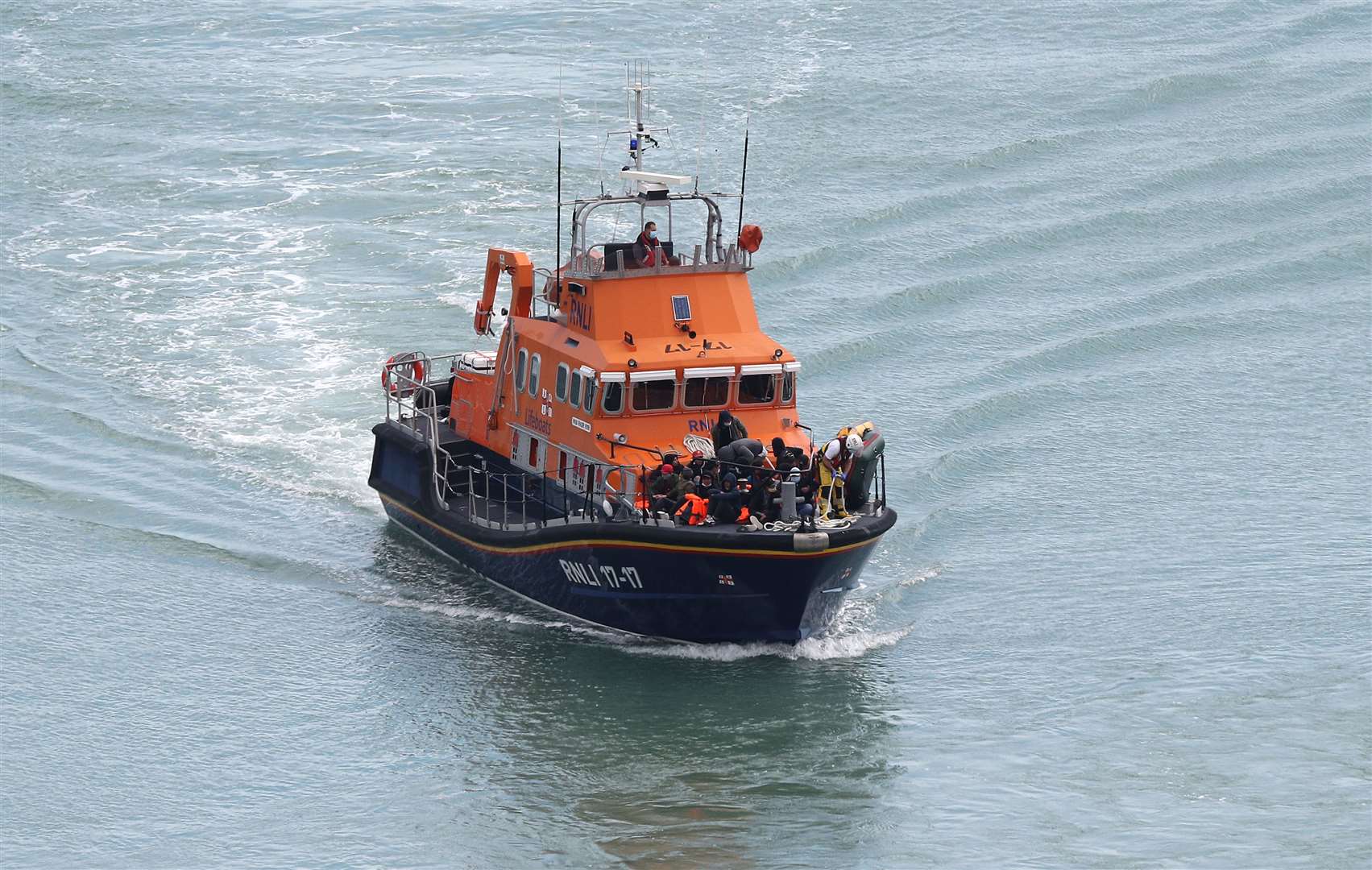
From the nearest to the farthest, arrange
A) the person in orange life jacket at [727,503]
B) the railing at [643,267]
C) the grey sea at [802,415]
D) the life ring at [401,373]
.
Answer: the grey sea at [802,415]
the person in orange life jacket at [727,503]
the railing at [643,267]
the life ring at [401,373]

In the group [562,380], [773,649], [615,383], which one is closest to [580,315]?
[562,380]

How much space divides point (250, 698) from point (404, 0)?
106 feet

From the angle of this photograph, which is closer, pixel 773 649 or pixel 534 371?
pixel 773 649

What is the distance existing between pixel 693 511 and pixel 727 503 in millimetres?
367

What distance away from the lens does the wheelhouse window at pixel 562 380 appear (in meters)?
23.0

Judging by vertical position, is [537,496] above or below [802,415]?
below

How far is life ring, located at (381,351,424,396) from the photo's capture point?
87.4 ft

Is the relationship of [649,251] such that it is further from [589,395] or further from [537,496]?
[537,496]

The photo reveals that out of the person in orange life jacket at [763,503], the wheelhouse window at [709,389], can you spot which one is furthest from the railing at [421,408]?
the person in orange life jacket at [763,503]

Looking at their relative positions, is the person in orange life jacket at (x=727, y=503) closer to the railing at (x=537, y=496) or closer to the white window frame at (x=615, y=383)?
the railing at (x=537, y=496)

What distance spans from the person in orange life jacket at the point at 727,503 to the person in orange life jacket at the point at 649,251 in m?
3.43

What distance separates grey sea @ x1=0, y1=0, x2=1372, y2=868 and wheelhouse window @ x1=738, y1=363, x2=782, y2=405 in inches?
112

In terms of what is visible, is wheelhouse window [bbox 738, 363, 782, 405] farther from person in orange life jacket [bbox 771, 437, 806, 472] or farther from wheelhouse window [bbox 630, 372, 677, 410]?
person in orange life jacket [bbox 771, 437, 806, 472]

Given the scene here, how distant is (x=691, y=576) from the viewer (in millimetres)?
20828
